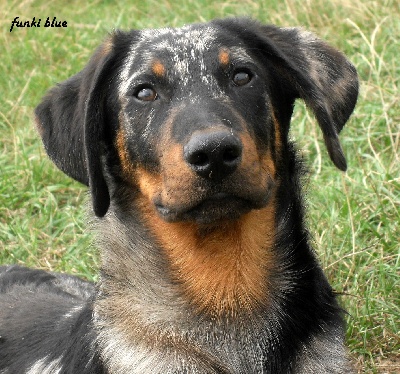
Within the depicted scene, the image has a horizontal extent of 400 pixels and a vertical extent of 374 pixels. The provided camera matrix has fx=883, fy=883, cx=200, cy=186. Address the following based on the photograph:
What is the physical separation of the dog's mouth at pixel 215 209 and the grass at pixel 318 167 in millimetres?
1331

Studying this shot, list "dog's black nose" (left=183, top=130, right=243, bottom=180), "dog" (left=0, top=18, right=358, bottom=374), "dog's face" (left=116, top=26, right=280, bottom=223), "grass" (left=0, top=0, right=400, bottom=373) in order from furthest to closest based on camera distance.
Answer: "grass" (left=0, top=0, right=400, bottom=373) → "dog" (left=0, top=18, right=358, bottom=374) → "dog's face" (left=116, top=26, right=280, bottom=223) → "dog's black nose" (left=183, top=130, right=243, bottom=180)

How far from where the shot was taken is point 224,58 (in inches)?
171

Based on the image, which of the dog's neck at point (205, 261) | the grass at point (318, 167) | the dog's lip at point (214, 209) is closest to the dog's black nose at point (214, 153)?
the dog's lip at point (214, 209)

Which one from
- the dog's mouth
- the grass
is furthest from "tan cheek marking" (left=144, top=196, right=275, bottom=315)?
the grass

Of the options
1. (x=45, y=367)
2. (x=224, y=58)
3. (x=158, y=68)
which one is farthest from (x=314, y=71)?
(x=45, y=367)

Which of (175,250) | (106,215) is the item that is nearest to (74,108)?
(106,215)

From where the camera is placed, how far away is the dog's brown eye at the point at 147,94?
4363 millimetres

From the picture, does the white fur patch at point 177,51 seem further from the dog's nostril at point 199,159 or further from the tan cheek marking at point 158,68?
the dog's nostril at point 199,159

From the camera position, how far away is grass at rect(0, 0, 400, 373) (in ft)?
19.5

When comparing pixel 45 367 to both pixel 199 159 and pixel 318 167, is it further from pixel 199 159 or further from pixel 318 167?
pixel 318 167

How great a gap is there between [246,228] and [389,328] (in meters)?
1.74

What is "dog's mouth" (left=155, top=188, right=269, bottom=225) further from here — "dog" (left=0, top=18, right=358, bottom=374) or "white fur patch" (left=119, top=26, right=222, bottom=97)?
"white fur patch" (left=119, top=26, right=222, bottom=97)

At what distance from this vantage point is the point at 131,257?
A: 14.8 feet

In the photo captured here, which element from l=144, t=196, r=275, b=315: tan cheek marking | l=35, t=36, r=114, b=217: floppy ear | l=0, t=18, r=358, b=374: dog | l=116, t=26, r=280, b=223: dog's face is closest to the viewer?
l=116, t=26, r=280, b=223: dog's face
